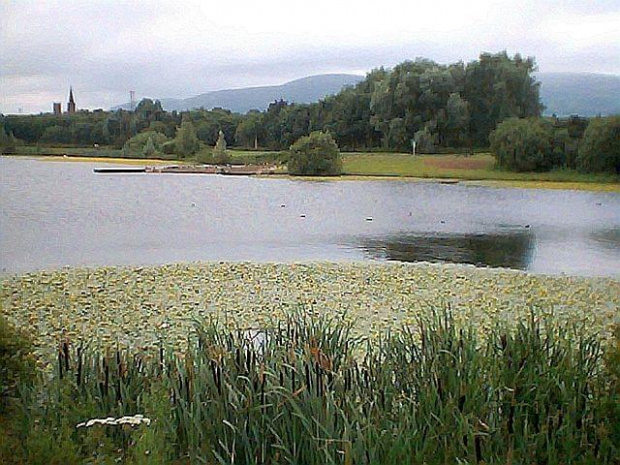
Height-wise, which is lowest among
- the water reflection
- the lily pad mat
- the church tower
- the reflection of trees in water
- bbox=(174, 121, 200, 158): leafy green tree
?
the lily pad mat

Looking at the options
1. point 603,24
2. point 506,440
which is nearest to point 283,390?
point 506,440

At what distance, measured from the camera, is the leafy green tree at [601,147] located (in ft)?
13.1

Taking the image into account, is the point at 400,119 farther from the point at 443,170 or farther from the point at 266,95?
the point at 266,95

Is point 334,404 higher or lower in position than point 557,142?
lower

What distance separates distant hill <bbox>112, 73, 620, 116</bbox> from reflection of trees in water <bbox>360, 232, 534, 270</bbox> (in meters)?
0.73

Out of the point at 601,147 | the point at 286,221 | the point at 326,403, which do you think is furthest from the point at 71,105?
the point at 601,147

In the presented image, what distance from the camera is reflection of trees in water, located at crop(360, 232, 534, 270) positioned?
433 centimetres

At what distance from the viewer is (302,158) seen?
4.17 meters

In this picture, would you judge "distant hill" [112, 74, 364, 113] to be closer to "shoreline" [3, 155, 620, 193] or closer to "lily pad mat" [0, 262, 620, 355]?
"shoreline" [3, 155, 620, 193]

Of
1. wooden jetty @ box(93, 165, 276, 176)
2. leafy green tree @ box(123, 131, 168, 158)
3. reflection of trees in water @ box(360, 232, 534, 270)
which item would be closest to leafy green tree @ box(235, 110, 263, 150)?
wooden jetty @ box(93, 165, 276, 176)

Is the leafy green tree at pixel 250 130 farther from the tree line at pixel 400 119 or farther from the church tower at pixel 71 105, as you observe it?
the church tower at pixel 71 105

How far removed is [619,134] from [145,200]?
98.9 inches

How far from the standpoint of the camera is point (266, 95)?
433 centimetres

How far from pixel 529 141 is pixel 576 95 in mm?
358
